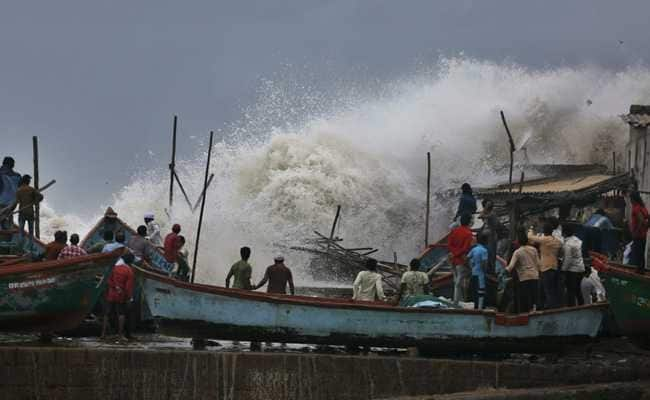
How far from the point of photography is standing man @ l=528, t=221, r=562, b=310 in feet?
57.7

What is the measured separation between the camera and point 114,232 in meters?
20.9

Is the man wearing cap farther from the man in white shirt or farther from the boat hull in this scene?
the boat hull

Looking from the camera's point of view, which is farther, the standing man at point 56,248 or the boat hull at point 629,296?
the standing man at point 56,248

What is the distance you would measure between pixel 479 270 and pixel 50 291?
17.9 ft

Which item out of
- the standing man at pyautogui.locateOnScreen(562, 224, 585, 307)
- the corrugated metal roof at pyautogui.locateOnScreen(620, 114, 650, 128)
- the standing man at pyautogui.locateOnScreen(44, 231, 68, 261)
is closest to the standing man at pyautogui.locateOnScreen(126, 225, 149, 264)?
the standing man at pyautogui.locateOnScreen(44, 231, 68, 261)

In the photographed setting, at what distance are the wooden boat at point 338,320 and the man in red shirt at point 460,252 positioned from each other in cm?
143

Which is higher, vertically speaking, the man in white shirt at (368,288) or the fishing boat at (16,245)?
the fishing boat at (16,245)

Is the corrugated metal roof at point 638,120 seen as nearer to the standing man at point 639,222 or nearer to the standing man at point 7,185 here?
the standing man at point 639,222

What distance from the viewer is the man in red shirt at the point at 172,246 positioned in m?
19.2

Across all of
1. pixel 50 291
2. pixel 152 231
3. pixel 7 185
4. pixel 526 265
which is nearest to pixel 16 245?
pixel 7 185

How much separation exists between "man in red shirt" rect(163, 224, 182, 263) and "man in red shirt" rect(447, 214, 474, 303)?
155 inches

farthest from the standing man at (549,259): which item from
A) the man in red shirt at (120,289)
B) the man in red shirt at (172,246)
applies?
the man in red shirt at (120,289)

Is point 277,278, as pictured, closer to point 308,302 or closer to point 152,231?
→ point 308,302

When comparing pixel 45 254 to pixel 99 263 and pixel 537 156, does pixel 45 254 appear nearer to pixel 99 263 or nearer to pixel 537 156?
pixel 99 263
